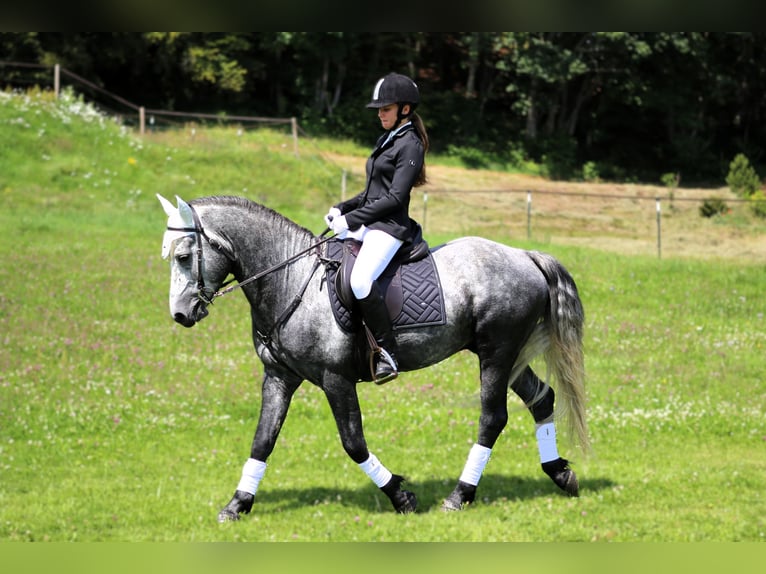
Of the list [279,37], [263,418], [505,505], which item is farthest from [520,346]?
[279,37]

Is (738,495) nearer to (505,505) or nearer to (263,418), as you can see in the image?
(505,505)

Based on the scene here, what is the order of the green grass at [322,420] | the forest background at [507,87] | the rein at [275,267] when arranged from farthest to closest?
the forest background at [507,87]
the green grass at [322,420]
the rein at [275,267]

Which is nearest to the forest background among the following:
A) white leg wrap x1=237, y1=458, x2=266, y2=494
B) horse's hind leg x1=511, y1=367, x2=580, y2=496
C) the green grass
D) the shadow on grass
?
the green grass

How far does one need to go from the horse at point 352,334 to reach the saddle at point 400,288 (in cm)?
10

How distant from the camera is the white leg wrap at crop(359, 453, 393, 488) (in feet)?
27.8

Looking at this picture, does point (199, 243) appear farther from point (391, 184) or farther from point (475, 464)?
point (475, 464)

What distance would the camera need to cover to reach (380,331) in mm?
8289

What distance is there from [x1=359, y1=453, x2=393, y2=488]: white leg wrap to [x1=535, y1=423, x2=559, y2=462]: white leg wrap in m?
1.72

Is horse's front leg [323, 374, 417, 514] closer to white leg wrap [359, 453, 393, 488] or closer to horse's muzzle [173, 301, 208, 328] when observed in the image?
white leg wrap [359, 453, 393, 488]

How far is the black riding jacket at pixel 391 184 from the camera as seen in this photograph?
806cm

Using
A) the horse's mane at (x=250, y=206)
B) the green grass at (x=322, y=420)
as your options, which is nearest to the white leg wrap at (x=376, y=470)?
the green grass at (x=322, y=420)

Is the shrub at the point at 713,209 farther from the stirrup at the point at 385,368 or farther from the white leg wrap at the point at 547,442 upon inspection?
the stirrup at the point at 385,368

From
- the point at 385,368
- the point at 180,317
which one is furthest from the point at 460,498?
the point at 180,317

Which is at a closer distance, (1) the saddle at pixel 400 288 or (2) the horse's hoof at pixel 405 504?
(1) the saddle at pixel 400 288
